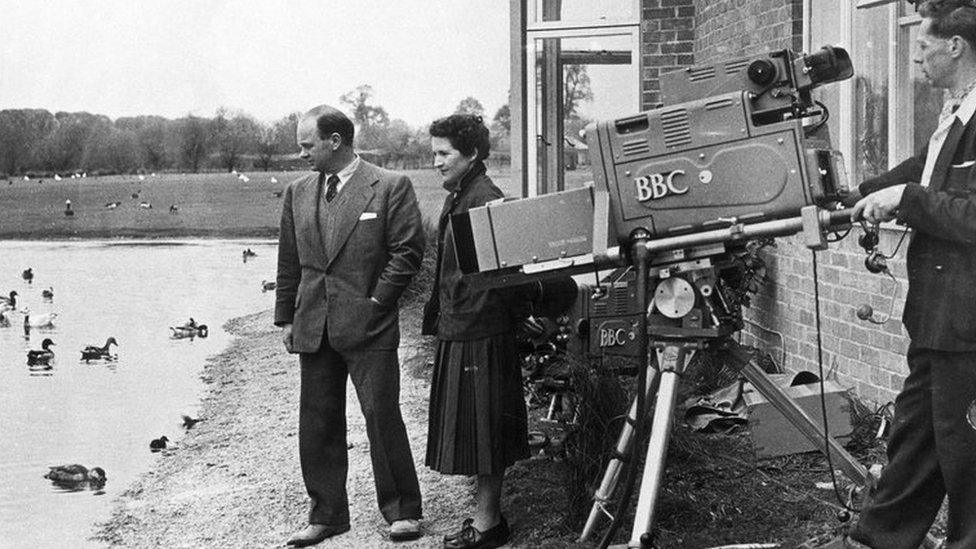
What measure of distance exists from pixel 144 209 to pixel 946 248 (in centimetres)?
1760

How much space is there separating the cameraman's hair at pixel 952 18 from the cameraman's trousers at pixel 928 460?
902mm

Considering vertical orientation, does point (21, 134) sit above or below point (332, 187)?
above

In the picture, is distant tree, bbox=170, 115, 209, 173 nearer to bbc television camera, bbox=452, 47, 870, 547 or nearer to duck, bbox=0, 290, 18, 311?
duck, bbox=0, 290, 18, 311

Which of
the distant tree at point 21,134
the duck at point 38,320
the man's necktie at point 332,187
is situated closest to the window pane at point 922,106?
the man's necktie at point 332,187

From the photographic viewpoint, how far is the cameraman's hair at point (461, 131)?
5961mm

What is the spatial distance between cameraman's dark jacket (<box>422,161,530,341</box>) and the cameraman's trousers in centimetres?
Result: 192

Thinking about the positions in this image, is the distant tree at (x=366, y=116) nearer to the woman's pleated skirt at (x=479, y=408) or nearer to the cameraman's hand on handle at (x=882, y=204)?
the woman's pleated skirt at (x=479, y=408)

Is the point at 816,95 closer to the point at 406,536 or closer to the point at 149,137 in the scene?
the point at 406,536

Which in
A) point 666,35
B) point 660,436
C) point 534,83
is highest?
point 666,35

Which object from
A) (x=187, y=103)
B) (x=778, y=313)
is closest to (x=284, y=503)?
(x=778, y=313)

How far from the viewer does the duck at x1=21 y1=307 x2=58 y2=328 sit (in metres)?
18.3

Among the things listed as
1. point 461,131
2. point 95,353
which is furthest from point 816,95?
point 95,353

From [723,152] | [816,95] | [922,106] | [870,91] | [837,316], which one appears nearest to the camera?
[723,152]

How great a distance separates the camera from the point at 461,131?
5.98m
